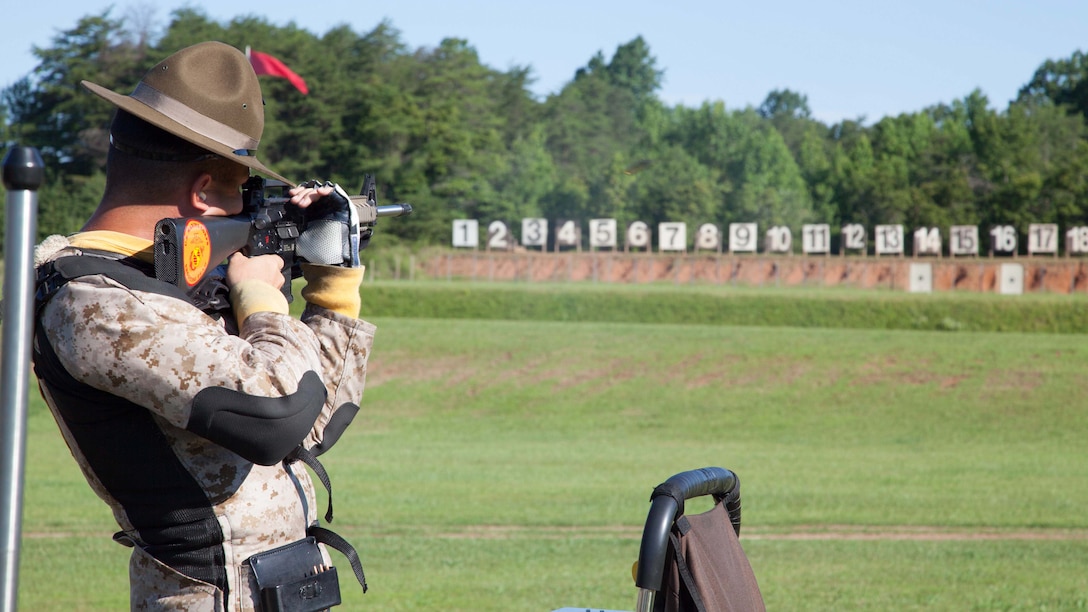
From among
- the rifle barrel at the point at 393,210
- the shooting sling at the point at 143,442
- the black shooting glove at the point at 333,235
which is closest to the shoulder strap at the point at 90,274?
the shooting sling at the point at 143,442

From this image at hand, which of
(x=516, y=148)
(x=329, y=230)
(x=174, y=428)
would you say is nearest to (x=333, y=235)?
(x=329, y=230)

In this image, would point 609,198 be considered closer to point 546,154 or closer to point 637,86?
point 546,154

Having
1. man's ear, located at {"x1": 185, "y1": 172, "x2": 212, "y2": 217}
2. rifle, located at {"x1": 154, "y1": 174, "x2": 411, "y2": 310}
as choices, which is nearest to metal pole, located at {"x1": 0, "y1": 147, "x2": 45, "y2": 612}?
rifle, located at {"x1": 154, "y1": 174, "x2": 411, "y2": 310}

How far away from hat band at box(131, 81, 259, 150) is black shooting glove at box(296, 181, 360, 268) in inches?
10.2

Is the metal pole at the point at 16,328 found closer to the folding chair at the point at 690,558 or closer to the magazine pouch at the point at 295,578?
the magazine pouch at the point at 295,578

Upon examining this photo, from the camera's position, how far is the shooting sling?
1.96 m

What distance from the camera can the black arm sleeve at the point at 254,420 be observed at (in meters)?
1.88

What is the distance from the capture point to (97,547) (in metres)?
8.12

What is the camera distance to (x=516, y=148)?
221ft

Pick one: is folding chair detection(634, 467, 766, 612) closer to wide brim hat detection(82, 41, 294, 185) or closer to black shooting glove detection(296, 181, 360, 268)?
black shooting glove detection(296, 181, 360, 268)

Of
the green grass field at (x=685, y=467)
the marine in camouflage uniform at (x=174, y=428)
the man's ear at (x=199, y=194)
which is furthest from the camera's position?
the green grass field at (x=685, y=467)

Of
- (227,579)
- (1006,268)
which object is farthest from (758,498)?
(1006,268)

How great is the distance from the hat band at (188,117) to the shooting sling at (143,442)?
10.6 inches

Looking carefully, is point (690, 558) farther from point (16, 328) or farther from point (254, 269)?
point (16, 328)
